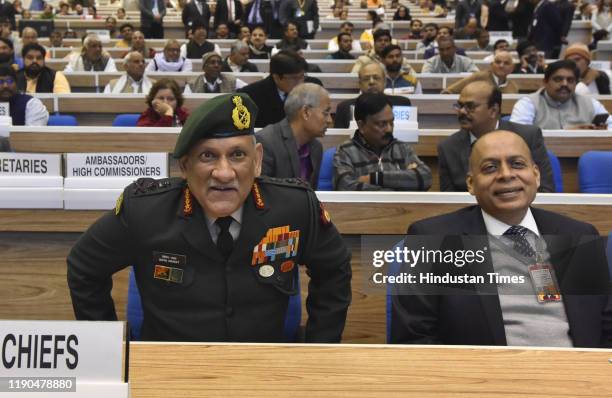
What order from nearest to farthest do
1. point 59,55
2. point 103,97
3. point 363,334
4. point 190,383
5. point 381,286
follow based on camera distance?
1. point 190,383
2. point 381,286
3. point 363,334
4. point 103,97
5. point 59,55

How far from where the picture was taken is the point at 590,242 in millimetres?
2051

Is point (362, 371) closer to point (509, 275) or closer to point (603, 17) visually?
point (509, 275)

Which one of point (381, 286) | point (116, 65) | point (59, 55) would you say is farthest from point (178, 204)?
point (59, 55)

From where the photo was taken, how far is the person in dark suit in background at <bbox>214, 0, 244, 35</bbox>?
46.7 ft

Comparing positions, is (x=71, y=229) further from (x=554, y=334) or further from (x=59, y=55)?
(x=59, y=55)

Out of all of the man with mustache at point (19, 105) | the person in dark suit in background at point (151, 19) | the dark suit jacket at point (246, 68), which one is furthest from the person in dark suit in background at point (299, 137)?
the person in dark suit in background at point (151, 19)

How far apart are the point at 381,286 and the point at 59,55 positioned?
448 inches

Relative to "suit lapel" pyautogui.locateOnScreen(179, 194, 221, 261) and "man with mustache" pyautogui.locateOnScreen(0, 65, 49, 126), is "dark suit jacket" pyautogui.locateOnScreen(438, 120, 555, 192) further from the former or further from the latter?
"man with mustache" pyautogui.locateOnScreen(0, 65, 49, 126)

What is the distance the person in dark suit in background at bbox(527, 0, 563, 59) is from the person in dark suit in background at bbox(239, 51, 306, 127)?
726cm

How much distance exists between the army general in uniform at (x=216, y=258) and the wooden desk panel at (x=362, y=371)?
362 mm

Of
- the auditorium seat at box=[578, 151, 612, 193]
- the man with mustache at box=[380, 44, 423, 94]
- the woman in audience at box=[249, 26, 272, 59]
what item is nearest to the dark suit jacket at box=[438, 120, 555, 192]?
the auditorium seat at box=[578, 151, 612, 193]

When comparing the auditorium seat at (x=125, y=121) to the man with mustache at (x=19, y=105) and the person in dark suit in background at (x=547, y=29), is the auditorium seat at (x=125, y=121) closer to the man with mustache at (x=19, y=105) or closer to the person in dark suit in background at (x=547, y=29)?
the man with mustache at (x=19, y=105)

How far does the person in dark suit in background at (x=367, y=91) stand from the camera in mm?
5684

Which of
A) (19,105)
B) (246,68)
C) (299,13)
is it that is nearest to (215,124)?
(19,105)
